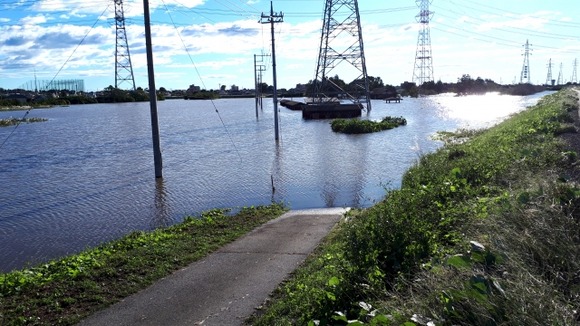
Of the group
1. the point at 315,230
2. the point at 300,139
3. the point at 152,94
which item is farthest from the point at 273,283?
the point at 300,139

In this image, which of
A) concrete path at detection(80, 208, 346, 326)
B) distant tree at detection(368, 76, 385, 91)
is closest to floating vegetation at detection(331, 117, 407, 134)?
A: concrete path at detection(80, 208, 346, 326)

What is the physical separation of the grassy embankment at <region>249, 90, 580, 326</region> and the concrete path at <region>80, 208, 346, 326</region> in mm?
408

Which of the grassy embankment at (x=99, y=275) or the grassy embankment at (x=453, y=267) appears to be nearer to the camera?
the grassy embankment at (x=453, y=267)

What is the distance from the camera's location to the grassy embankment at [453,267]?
3.72m

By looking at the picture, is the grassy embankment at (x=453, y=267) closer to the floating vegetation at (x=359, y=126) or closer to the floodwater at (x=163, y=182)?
the floodwater at (x=163, y=182)

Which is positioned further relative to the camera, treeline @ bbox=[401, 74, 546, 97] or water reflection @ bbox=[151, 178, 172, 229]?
treeline @ bbox=[401, 74, 546, 97]

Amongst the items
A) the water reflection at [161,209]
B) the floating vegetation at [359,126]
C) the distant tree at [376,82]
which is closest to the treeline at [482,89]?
the distant tree at [376,82]

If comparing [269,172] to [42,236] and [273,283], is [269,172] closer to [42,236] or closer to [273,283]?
[42,236]

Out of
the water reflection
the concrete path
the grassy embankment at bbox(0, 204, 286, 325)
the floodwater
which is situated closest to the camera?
the concrete path

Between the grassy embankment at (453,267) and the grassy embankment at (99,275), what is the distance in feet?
7.89

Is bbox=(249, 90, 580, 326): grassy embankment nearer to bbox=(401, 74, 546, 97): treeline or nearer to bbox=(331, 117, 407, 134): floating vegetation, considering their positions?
bbox=(331, 117, 407, 134): floating vegetation

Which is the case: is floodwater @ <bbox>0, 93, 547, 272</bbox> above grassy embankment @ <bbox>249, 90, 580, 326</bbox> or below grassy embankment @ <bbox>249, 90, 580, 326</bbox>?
below

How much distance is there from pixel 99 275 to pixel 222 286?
7.08 ft

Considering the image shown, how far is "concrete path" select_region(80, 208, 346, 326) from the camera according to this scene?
21.9ft
